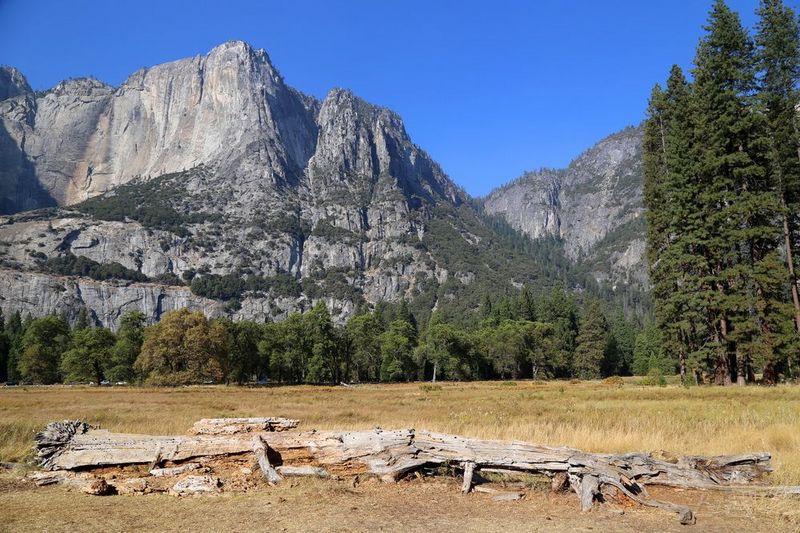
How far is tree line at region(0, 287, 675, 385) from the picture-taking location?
64688 millimetres

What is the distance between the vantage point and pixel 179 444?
36.1 ft

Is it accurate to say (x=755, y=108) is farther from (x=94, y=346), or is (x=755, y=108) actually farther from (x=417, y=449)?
(x=94, y=346)

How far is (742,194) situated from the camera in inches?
1079

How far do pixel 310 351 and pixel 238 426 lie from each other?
70.9m

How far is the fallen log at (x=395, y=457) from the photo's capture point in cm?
917

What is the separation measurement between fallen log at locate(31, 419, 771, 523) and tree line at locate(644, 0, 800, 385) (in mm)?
20920

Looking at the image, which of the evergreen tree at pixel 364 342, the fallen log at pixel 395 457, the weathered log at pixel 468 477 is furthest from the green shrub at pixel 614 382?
the evergreen tree at pixel 364 342

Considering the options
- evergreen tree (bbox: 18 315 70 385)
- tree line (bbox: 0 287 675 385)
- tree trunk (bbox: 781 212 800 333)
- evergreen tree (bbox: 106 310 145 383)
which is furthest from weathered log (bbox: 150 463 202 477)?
evergreen tree (bbox: 18 315 70 385)

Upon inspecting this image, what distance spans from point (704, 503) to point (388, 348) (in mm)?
82145

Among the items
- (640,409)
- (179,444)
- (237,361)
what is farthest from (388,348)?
(179,444)

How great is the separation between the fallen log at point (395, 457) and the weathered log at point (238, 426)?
0.03 metres

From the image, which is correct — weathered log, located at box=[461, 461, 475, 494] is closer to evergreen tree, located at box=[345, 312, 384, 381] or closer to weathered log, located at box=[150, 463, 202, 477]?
weathered log, located at box=[150, 463, 202, 477]

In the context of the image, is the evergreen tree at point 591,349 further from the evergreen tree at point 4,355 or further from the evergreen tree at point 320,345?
the evergreen tree at point 4,355

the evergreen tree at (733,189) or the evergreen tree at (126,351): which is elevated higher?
the evergreen tree at (733,189)
